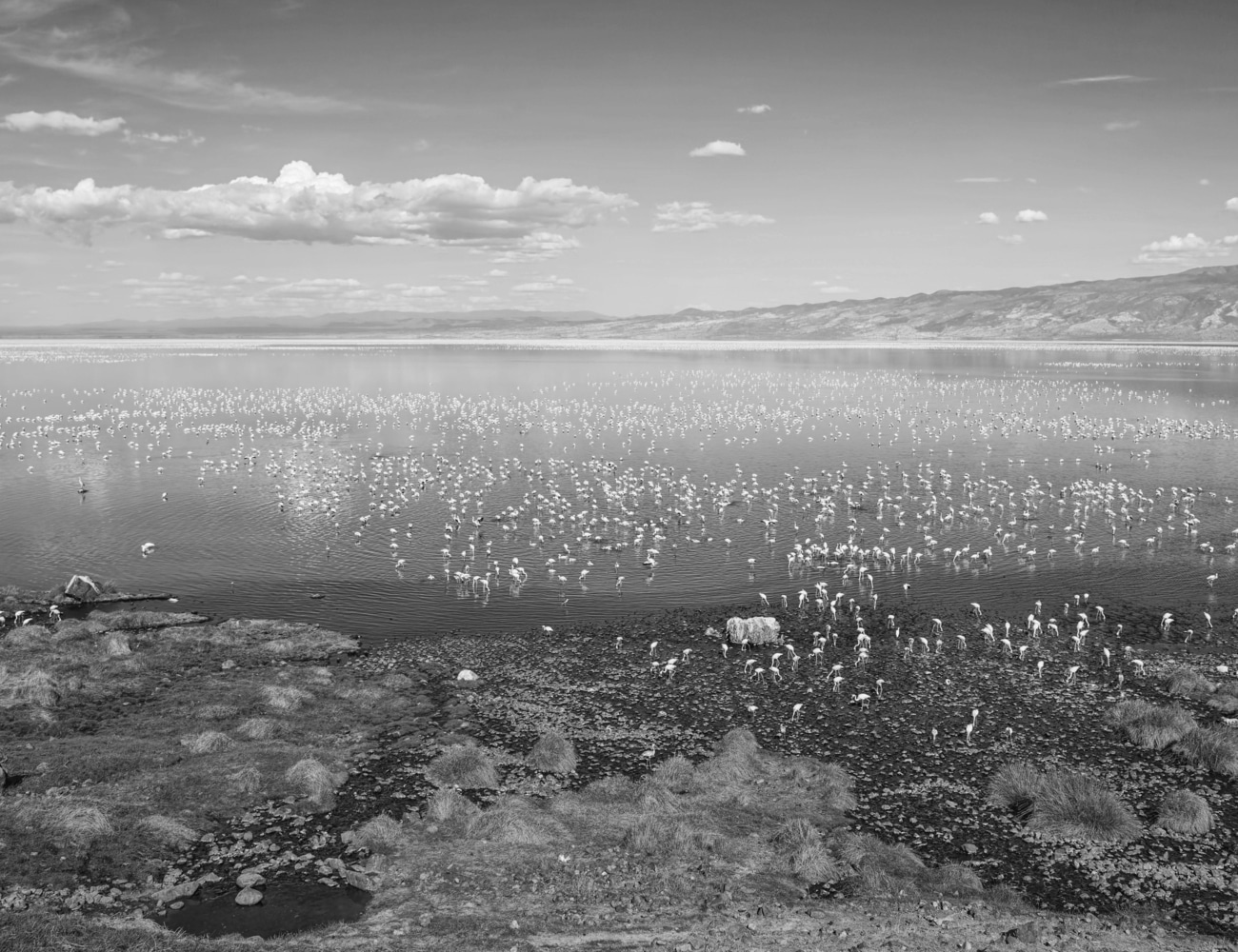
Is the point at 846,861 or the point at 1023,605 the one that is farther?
the point at 1023,605

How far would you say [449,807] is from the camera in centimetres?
1894

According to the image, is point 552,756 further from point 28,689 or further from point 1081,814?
point 28,689

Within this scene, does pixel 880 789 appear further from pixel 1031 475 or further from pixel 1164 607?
pixel 1031 475

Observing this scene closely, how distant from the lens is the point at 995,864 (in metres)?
17.5

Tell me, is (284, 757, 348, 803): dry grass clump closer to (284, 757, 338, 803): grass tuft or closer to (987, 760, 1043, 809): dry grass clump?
(284, 757, 338, 803): grass tuft

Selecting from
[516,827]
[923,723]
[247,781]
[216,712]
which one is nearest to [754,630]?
[923,723]

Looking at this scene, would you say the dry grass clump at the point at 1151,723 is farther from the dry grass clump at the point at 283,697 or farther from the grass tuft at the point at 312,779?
the dry grass clump at the point at 283,697

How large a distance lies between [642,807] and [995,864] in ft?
23.5

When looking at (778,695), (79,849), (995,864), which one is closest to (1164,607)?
(778,695)

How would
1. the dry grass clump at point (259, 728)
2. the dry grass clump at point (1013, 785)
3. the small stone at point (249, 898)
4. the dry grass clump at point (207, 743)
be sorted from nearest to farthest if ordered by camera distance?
the small stone at point (249, 898), the dry grass clump at point (1013, 785), the dry grass clump at point (207, 743), the dry grass clump at point (259, 728)

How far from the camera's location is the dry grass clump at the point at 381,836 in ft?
58.1

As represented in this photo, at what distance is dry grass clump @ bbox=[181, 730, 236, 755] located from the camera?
2161 centimetres

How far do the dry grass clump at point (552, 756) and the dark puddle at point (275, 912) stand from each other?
18.3ft

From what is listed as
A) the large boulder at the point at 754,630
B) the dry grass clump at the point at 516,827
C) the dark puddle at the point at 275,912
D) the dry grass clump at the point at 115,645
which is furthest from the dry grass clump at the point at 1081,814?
the dry grass clump at the point at 115,645
